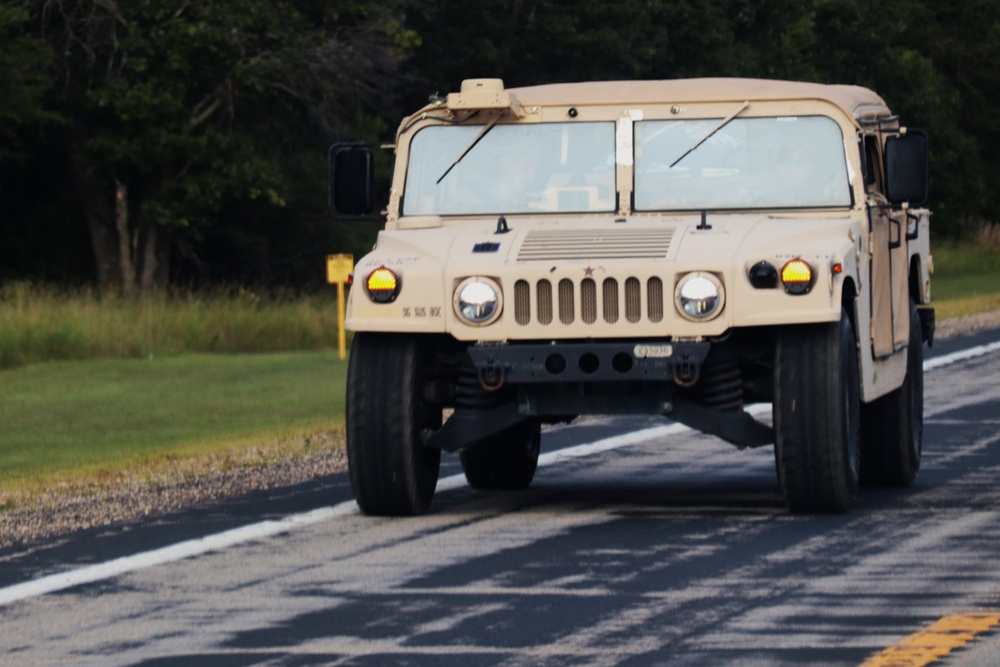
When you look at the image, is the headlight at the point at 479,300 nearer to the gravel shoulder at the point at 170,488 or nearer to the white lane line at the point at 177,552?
the white lane line at the point at 177,552

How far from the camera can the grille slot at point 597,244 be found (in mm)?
10328

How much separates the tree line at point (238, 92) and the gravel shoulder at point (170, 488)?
68.6ft

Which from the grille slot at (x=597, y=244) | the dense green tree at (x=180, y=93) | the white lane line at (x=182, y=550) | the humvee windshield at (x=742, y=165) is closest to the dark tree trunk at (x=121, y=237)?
the dense green tree at (x=180, y=93)

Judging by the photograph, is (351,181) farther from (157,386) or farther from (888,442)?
(157,386)

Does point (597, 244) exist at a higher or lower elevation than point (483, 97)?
lower

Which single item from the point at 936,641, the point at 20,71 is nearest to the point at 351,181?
the point at 936,641

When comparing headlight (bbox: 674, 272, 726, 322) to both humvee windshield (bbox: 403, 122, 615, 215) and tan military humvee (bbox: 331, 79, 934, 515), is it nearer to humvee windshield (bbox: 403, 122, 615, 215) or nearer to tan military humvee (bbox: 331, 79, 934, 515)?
tan military humvee (bbox: 331, 79, 934, 515)

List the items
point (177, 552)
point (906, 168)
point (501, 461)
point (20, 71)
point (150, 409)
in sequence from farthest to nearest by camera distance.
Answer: point (20, 71)
point (150, 409)
point (501, 461)
point (906, 168)
point (177, 552)

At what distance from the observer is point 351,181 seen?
11602mm

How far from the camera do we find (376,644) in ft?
24.4

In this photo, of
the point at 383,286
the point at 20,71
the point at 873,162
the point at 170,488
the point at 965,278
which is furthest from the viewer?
the point at 965,278

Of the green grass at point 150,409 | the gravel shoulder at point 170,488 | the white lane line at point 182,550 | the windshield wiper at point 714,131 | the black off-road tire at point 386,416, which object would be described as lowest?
the green grass at point 150,409

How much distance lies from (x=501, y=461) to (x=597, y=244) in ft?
6.79

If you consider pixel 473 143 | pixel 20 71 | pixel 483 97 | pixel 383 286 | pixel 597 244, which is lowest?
pixel 383 286
